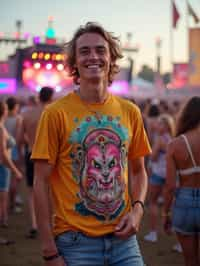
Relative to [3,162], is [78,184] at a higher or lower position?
higher

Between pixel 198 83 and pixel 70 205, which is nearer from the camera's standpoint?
pixel 70 205

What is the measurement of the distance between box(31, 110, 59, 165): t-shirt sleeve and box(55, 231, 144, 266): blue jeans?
1.33 ft

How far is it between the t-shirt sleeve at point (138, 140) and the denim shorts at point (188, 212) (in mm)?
1270

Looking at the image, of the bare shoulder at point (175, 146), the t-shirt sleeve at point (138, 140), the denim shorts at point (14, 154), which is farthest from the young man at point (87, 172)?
the denim shorts at point (14, 154)

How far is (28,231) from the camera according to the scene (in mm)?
7824

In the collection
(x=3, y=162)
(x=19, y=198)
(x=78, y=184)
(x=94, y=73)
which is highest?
(x=94, y=73)

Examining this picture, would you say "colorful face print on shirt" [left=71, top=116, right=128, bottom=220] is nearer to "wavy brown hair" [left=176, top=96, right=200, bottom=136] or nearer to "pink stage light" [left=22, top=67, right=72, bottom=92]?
"wavy brown hair" [left=176, top=96, right=200, bottom=136]

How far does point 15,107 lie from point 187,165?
5.68 m

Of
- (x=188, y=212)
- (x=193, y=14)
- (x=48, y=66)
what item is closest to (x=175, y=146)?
(x=188, y=212)

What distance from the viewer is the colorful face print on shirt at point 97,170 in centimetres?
279

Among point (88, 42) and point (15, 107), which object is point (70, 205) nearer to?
point (88, 42)

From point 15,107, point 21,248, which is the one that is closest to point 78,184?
point 21,248

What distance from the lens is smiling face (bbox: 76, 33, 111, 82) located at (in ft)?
9.34

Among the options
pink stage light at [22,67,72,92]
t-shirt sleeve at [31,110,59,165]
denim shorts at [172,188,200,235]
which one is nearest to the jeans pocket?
t-shirt sleeve at [31,110,59,165]
